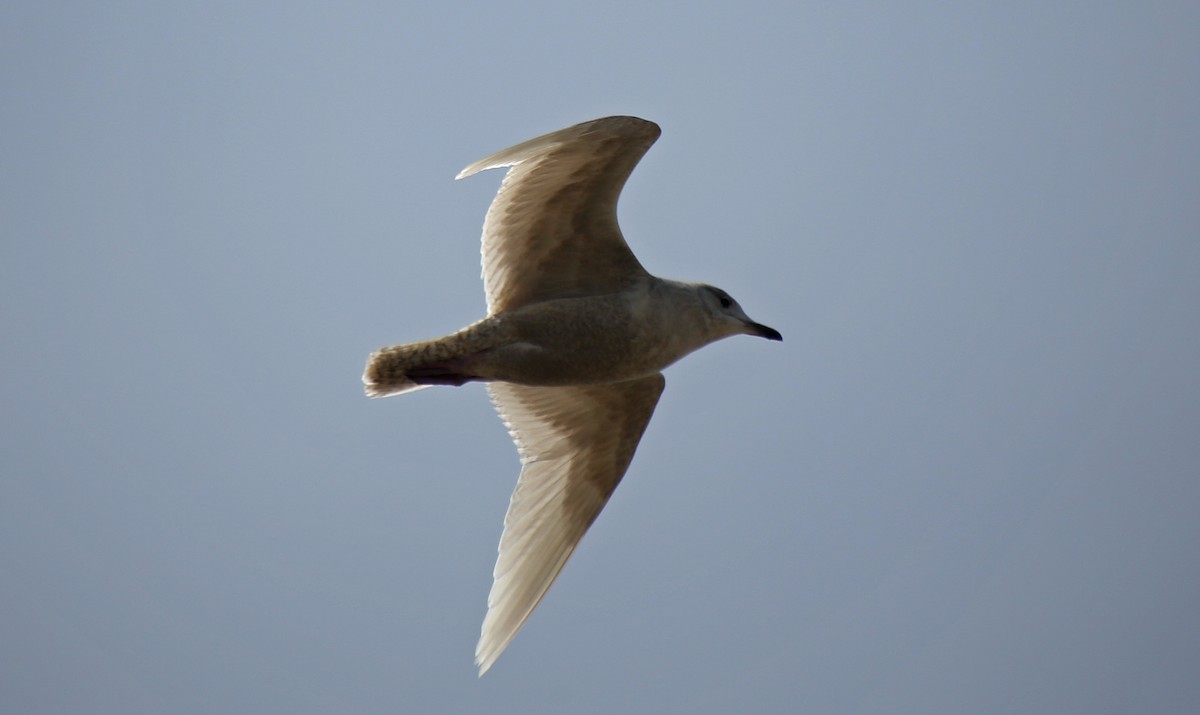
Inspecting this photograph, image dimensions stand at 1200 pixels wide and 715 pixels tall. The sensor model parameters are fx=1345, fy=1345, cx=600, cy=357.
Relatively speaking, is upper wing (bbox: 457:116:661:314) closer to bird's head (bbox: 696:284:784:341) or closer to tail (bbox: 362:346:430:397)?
bird's head (bbox: 696:284:784:341)

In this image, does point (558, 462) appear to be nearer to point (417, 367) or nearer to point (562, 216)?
point (417, 367)

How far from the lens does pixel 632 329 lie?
8102mm

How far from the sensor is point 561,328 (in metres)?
8.04

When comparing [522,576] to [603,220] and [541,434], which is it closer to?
[541,434]

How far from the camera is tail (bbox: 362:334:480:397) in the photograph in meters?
7.94

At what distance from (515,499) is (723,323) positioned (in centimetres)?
184

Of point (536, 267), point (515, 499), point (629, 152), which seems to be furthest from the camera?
point (515, 499)

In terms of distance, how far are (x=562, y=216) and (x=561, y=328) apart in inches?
27.3

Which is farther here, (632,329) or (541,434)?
(541,434)

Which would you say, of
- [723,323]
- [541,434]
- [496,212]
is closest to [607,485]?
[541,434]

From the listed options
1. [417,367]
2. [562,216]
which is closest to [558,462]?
[417,367]

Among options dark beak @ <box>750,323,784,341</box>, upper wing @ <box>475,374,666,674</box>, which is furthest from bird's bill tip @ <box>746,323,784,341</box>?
upper wing @ <box>475,374,666,674</box>

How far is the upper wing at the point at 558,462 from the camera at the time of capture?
8.79 metres

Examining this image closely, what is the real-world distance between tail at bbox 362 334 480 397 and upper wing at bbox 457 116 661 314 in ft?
1.82
